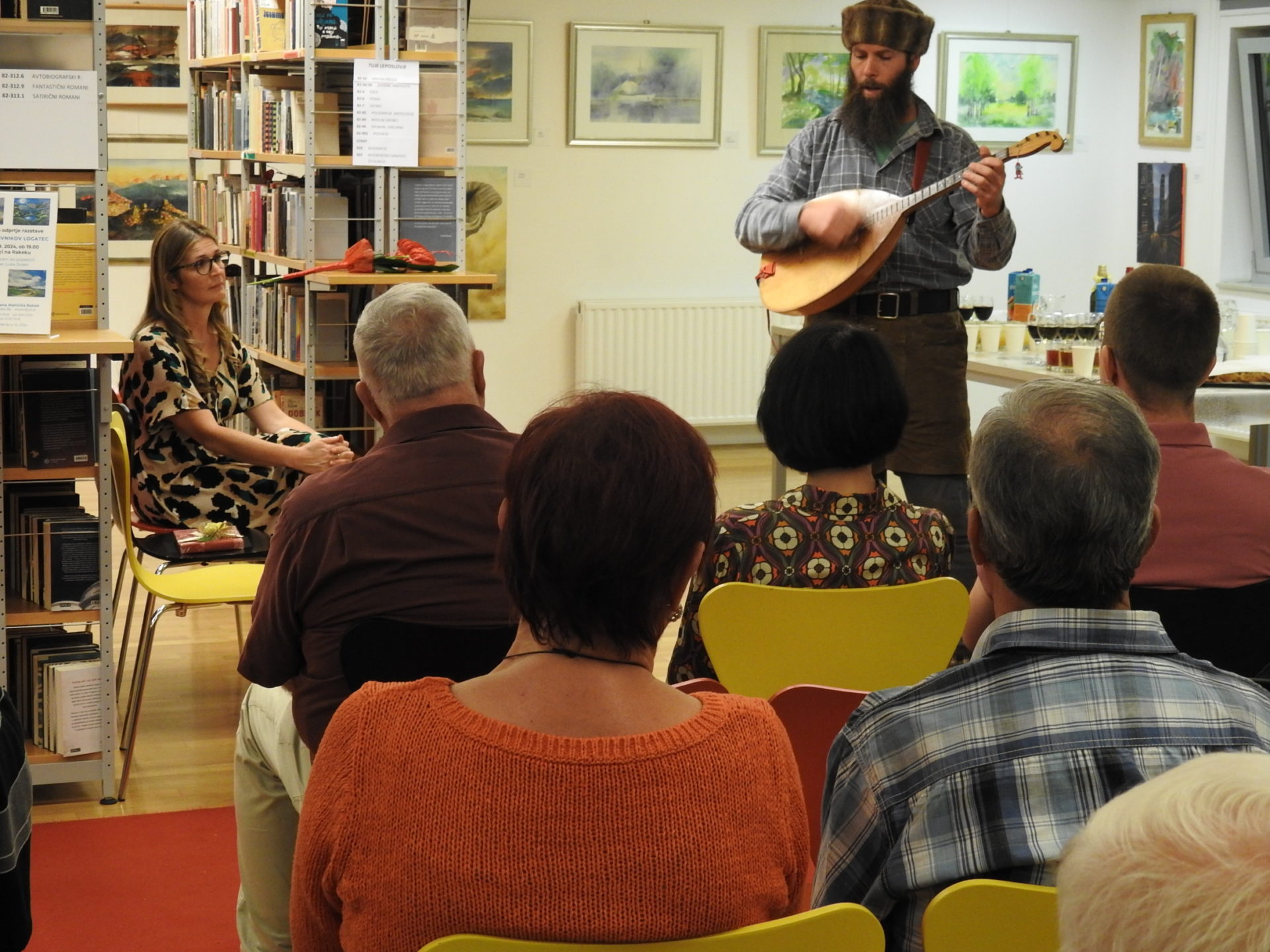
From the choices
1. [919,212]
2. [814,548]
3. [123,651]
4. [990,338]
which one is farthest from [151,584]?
[990,338]

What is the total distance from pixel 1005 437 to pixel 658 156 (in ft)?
22.7

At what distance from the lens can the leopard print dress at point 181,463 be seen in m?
4.14

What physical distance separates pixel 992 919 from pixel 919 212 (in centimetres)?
289

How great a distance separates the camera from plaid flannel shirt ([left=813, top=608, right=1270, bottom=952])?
1.40m

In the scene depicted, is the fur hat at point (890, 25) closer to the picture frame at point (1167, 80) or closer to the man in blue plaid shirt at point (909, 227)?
the man in blue plaid shirt at point (909, 227)

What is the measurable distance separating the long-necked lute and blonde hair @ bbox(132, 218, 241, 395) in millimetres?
1620

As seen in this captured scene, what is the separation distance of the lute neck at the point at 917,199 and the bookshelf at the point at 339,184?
1.32 m

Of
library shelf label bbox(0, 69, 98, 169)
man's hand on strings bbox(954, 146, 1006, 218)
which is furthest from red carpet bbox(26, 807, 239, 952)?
man's hand on strings bbox(954, 146, 1006, 218)

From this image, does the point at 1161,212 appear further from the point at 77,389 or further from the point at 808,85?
the point at 77,389

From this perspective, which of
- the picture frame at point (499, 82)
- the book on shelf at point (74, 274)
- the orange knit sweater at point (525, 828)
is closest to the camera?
the orange knit sweater at point (525, 828)

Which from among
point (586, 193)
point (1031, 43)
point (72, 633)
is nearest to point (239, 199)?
point (586, 193)

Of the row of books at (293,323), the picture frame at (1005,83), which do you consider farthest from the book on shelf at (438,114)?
the picture frame at (1005,83)

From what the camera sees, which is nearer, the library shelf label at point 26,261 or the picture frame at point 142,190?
the library shelf label at point 26,261

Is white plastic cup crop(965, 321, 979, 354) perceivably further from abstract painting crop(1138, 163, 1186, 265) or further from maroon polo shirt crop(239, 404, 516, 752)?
abstract painting crop(1138, 163, 1186, 265)
